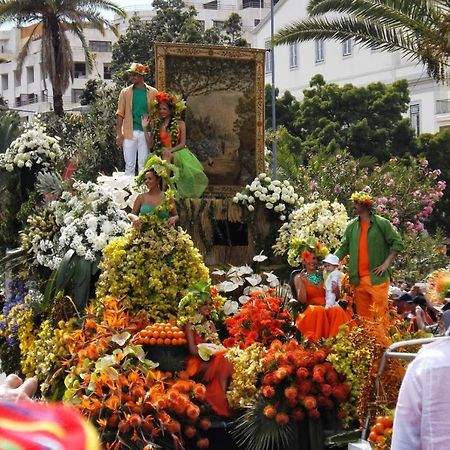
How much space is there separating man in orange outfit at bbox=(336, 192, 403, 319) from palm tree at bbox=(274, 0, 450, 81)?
4984 millimetres

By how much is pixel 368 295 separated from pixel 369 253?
1.38ft

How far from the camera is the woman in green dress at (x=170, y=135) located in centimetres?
1386

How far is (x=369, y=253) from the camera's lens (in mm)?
11406

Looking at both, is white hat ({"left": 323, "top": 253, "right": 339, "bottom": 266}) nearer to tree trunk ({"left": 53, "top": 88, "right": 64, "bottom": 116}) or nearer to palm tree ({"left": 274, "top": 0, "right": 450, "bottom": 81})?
palm tree ({"left": 274, "top": 0, "right": 450, "bottom": 81})

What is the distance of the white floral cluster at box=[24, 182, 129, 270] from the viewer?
1225 centimetres

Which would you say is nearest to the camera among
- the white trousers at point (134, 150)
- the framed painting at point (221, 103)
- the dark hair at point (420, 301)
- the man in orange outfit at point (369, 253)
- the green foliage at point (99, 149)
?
the man in orange outfit at point (369, 253)

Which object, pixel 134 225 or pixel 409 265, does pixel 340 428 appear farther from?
pixel 409 265

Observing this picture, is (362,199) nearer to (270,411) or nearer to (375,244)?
(375,244)

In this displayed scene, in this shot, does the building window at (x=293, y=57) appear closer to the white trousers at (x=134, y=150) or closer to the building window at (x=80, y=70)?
the building window at (x=80, y=70)

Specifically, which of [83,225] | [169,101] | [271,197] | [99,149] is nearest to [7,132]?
[99,149]

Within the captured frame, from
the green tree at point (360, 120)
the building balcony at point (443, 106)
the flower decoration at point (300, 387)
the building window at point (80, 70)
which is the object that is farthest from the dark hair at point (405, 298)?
the building window at point (80, 70)

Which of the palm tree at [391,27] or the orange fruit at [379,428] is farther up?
the palm tree at [391,27]

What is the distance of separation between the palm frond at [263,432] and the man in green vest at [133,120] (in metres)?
5.36

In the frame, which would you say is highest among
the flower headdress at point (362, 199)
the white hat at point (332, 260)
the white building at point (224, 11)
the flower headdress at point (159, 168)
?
the white building at point (224, 11)
